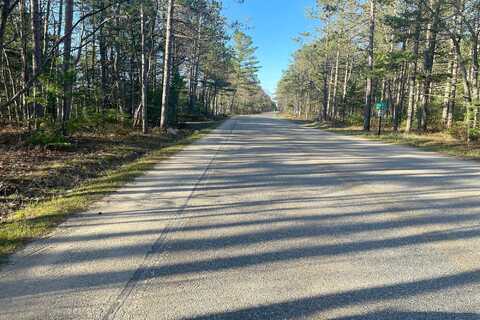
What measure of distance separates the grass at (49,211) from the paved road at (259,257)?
0.73ft

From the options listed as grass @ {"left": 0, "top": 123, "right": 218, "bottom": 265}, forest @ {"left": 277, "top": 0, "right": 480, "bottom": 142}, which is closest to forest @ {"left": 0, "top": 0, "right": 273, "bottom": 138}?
grass @ {"left": 0, "top": 123, "right": 218, "bottom": 265}

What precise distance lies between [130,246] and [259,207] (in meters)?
2.26

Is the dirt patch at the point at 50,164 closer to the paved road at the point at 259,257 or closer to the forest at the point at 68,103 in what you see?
the forest at the point at 68,103

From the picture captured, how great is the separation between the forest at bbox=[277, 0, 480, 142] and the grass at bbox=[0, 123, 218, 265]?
16.1 meters

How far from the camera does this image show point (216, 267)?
356 centimetres

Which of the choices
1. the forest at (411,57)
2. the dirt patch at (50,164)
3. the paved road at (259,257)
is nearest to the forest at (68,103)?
the dirt patch at (50,164)

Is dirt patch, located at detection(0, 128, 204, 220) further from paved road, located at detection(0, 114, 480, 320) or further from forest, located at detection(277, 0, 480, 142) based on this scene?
forest, located at detection(277, 0, 480, 142)

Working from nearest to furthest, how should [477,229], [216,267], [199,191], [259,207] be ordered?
1. [216,267]
2. [477,229]
3. [259,207]
4. [199,191]

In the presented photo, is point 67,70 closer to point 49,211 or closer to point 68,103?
point 68,103

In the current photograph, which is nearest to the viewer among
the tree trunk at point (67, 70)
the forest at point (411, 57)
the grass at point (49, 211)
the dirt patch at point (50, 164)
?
the grass at point (49, 211)

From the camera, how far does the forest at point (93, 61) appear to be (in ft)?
35.1

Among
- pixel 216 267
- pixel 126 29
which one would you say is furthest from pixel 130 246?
pixel 126 29

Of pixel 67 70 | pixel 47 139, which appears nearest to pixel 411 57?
pixel 67 70

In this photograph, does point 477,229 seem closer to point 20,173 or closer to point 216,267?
point 216,267
